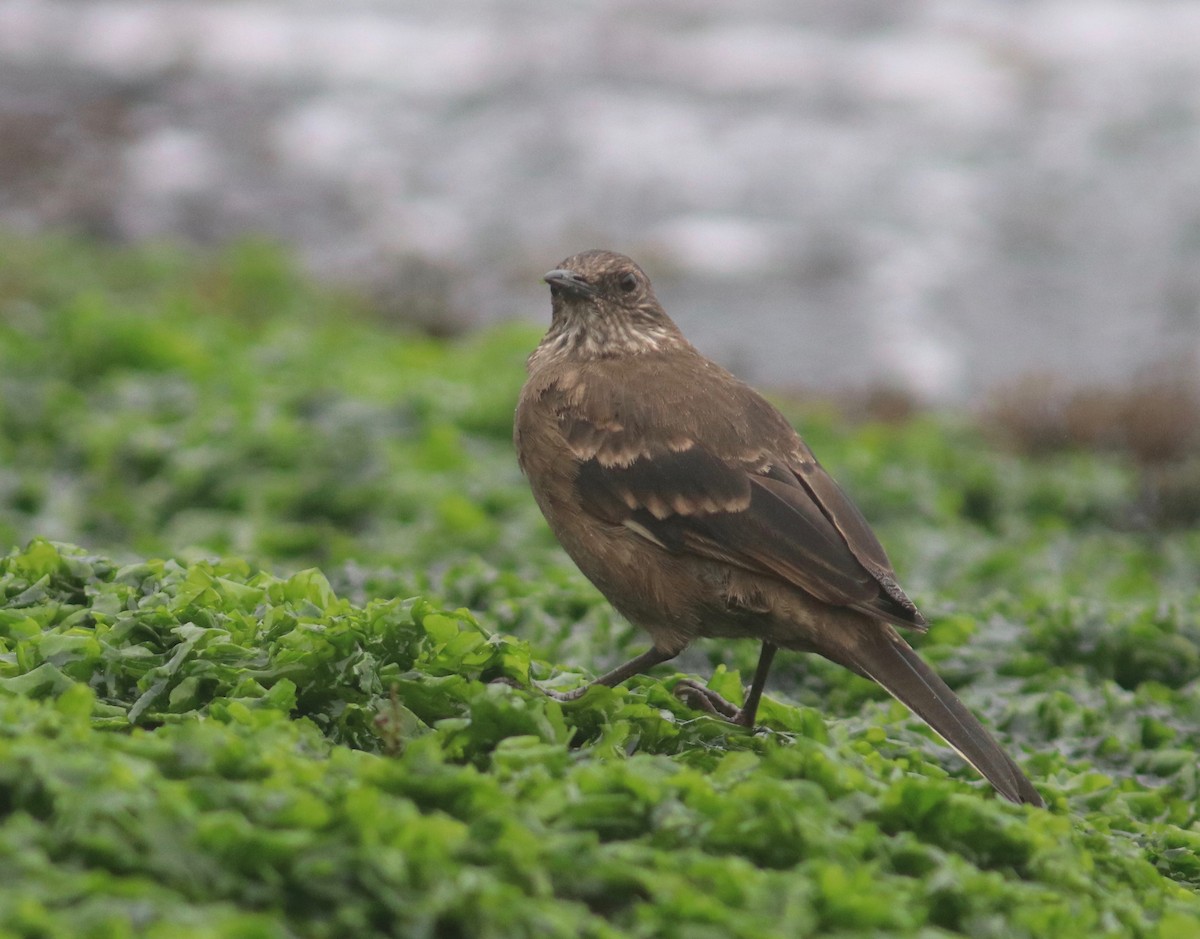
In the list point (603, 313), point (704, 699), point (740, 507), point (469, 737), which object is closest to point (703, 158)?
point (603, 313)

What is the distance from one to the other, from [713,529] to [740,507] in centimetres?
10

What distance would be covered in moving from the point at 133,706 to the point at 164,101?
18541mm

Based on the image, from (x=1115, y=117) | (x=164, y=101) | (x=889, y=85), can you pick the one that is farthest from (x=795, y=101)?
(x=164, y=101)

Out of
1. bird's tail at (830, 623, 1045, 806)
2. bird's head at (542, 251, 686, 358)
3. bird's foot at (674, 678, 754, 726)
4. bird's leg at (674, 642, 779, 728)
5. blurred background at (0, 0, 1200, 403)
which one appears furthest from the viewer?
blurred background at (0, 0, 1200, 403)

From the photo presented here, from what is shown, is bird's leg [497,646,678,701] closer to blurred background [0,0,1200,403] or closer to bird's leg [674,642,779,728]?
bird's leg [674,642,779,728]

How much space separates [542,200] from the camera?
63.9 feet

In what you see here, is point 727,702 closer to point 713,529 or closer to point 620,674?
point 620,674

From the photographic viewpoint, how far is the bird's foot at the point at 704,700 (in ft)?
16.5

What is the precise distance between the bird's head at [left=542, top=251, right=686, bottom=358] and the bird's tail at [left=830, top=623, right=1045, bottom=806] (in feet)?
4.65

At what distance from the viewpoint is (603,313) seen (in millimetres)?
5621

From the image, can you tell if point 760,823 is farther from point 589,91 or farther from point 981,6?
point 981,6

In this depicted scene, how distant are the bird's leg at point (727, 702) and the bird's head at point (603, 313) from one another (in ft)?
3.83

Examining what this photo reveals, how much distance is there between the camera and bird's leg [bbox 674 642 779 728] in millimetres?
4773

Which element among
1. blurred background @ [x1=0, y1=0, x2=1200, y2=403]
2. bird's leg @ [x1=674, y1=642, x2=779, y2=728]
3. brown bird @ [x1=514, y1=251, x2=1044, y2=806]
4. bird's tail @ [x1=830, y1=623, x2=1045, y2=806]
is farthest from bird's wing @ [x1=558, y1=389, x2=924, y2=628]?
blurred background @ [x1=0, y1=0, x2=1200, y2=403]
